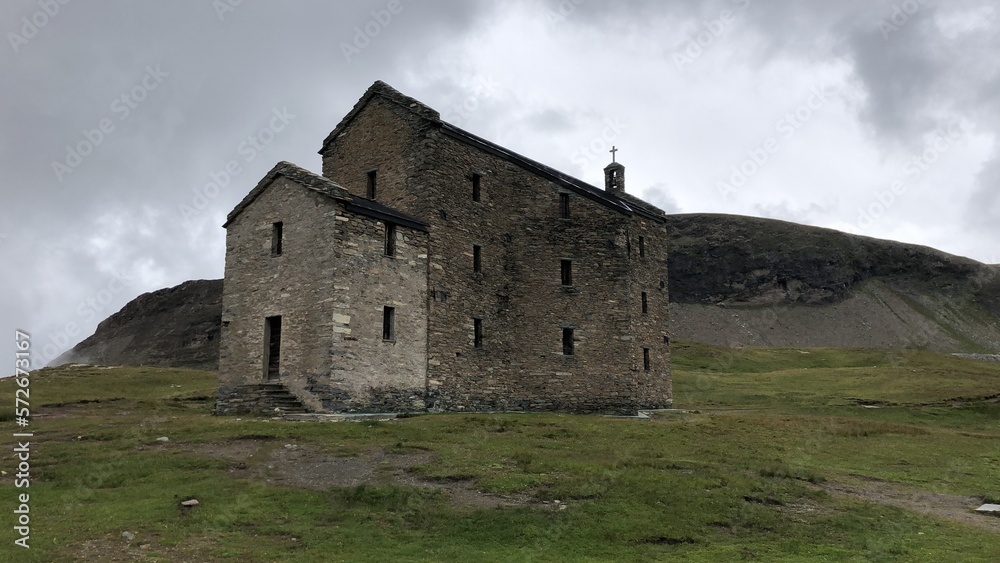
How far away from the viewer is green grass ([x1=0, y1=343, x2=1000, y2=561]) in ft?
40.5

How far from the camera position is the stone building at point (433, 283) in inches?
1061

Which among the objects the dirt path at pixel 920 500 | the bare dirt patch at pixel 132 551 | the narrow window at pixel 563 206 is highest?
the narrow window at pixel 563 206

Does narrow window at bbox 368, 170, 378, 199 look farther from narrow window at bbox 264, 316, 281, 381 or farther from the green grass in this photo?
the green grass

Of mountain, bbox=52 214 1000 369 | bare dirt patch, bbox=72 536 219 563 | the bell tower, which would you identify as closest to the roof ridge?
the bell tower

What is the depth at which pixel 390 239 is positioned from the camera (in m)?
28.9

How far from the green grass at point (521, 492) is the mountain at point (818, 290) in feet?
349

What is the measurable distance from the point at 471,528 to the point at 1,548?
7496 mm

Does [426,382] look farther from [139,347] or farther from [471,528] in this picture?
[139,347]


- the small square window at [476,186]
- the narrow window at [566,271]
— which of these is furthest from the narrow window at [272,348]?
the narrow window at [566,271]

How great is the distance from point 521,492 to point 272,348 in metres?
15.4

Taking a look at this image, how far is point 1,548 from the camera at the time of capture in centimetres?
1150

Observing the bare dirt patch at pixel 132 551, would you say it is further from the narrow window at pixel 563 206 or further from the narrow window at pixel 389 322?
the narrow window at pixel 563 206

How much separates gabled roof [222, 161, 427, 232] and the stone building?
0.07 m

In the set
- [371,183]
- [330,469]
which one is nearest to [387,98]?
[371,183]
